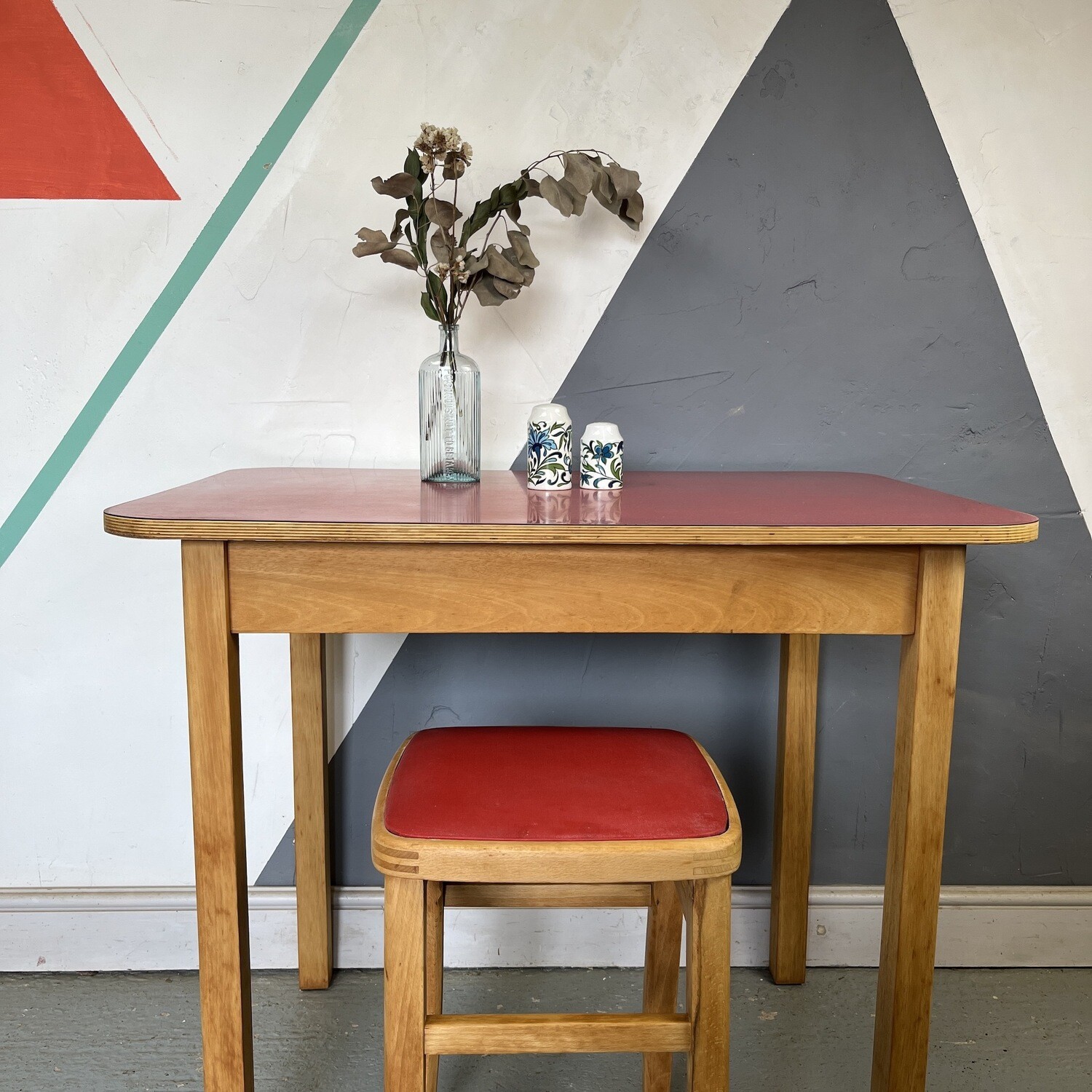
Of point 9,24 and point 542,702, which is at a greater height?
point 9,24

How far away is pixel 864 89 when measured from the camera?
1.68 meters

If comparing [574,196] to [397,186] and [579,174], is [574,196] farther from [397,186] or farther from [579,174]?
[397,186]

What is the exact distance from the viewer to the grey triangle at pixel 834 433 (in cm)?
170

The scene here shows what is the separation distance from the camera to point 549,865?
1.04 m

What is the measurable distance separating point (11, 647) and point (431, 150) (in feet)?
3.84

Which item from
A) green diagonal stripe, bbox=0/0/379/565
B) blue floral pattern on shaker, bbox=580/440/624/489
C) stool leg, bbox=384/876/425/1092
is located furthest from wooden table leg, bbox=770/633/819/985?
green diagonal stripe, bbox=0/0/379/565

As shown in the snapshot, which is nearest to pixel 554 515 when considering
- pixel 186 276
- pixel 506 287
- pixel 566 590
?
pixel 566 590

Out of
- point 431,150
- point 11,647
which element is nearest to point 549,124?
point 431,150

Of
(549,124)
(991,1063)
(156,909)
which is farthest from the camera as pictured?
(156,909)

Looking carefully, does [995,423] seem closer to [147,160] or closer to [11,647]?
[147,160]

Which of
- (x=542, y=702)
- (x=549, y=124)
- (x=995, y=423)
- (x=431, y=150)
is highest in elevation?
(x=549, y=124)

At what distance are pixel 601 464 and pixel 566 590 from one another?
31cm

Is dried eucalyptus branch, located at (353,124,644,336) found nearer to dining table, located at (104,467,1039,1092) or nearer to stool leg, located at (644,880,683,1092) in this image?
dining table, located at (104,467,1039,1092)

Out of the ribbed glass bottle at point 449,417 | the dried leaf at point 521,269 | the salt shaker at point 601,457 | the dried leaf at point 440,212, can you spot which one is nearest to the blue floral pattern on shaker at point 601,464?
the salt shaker at point 601,457
